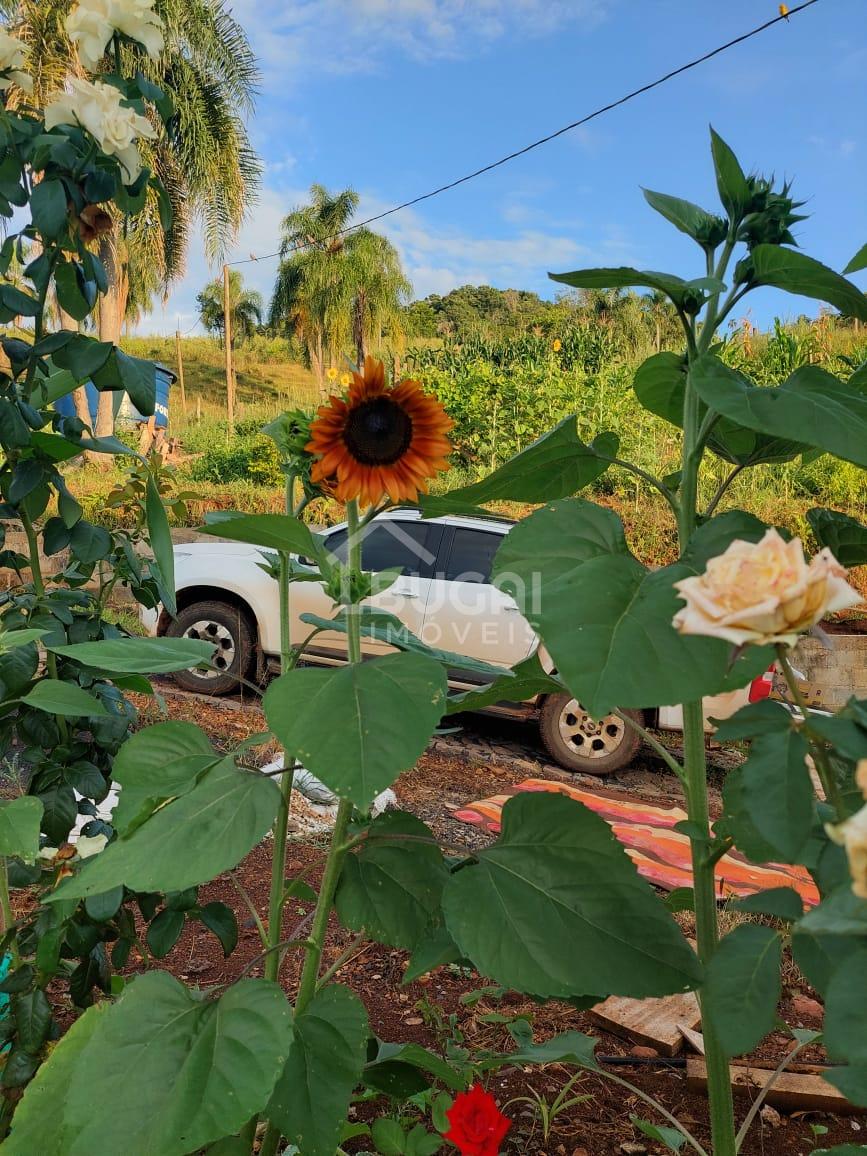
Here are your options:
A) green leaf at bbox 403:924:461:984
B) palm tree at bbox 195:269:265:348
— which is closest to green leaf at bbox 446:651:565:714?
green leaf at bbox 403:924:461:984

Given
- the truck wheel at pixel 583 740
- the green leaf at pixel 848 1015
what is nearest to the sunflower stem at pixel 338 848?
the green leaf at pixel 848 1015

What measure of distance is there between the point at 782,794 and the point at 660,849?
147 inches

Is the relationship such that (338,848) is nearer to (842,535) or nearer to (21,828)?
(21,828)

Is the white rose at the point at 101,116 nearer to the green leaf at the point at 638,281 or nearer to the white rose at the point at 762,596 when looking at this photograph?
the green leaf at the point at 638,281

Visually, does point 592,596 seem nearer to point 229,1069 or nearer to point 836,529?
point 836,529

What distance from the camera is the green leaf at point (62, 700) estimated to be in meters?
1.11

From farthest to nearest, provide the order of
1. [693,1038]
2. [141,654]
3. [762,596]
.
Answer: [693,1038] → [141,654] → [762,596]

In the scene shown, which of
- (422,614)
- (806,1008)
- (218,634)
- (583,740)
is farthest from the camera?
(218,634)

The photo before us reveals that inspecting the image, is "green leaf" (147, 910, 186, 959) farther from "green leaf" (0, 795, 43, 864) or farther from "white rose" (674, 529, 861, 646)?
"white rose" (674, 529, 861, 646)

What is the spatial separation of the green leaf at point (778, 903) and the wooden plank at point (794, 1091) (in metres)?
1.22

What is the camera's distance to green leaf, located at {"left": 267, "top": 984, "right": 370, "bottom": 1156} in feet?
2.91

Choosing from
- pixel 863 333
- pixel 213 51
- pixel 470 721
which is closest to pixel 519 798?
pixel 470 721

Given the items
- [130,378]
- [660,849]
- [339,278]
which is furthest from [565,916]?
[339,278]

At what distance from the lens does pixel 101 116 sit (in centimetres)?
127
